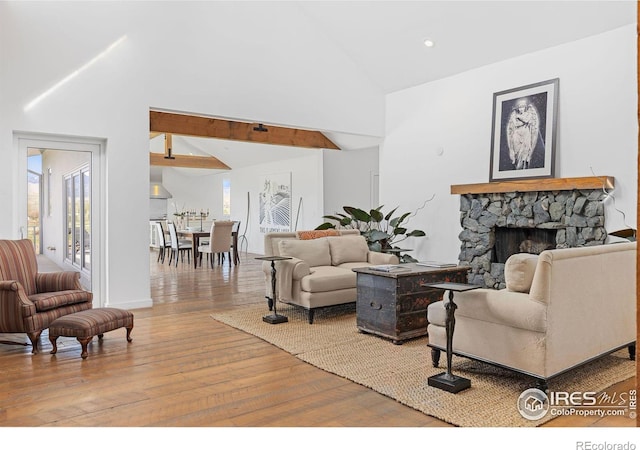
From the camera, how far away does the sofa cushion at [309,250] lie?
5277mm

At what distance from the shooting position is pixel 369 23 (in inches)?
261

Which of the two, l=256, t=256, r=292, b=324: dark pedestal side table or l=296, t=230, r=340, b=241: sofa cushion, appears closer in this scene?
l=256, t=256, r=292, b=324: dark pedestal side table

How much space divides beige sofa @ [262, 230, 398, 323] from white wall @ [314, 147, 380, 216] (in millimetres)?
4399

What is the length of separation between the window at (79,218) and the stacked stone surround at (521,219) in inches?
184

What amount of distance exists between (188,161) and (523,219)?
30.3ft

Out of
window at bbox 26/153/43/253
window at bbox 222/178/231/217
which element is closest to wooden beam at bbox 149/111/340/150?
window at bbox 26/153/43/253

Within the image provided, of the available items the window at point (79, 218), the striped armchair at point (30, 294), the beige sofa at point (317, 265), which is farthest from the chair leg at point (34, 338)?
the beige sofa at point (317, 265)

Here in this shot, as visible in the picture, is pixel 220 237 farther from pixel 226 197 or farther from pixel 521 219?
pixel 521 219

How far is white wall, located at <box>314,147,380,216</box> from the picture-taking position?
10461mm

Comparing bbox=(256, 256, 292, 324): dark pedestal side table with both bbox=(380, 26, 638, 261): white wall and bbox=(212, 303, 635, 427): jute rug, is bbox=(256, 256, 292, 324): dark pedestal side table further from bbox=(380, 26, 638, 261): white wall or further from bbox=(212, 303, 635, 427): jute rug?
bbox=(380, 26, 638, 261): white wall

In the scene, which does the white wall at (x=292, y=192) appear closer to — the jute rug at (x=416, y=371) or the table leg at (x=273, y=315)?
the table leg at (x=273, y=315)

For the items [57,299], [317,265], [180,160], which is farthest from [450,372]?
[180,160]

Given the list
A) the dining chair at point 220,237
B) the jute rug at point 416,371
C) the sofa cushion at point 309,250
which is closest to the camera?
the jute rug at point 416,371
